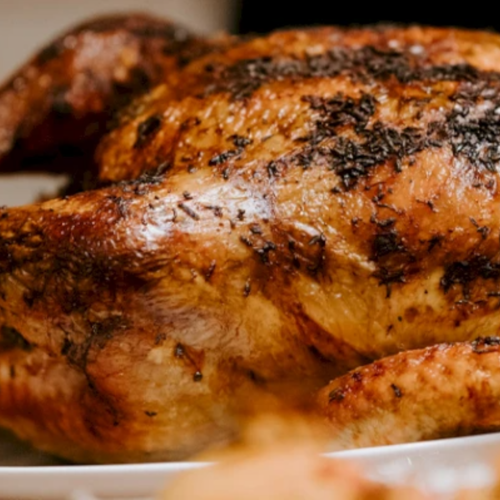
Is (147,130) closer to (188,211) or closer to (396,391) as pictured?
(188,211)

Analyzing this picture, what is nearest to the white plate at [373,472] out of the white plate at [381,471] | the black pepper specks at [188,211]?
the white plate at [381,471]

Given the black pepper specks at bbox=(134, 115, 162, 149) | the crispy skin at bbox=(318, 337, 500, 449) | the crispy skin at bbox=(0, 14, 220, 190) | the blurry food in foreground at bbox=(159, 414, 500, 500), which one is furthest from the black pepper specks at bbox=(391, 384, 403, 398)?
the crispy skin at bbox=(0, 14, 220, 190)

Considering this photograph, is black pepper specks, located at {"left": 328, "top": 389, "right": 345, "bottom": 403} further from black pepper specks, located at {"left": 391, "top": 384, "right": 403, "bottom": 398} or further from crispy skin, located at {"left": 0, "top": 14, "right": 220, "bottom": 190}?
crispy skin, located at {"left": 0, "top": 14, "right": 220, "bottom": 190}

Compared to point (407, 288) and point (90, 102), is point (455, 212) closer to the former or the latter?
point (407, 288)

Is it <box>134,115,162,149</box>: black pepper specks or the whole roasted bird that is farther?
<box>134,115,162,149</box>: black pepper specks

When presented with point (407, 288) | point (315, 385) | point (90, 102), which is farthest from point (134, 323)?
point (90, 102)

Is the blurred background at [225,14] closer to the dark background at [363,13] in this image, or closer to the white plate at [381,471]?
the dark background at [363,13]

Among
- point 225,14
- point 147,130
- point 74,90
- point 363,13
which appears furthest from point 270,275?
point 225,14
